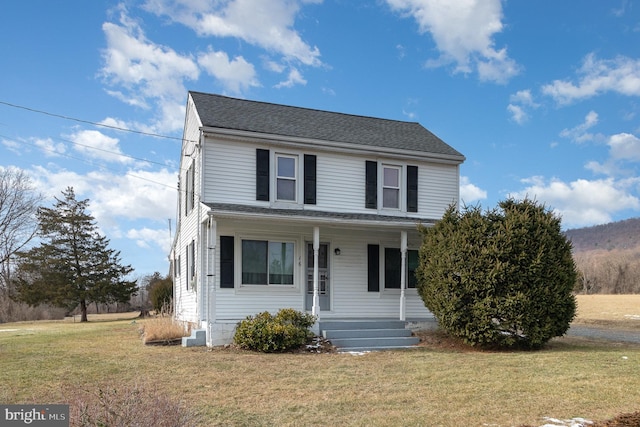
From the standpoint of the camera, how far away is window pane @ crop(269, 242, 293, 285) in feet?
46.0

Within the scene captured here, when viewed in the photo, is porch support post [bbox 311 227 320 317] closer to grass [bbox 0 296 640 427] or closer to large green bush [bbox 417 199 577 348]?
grass [bbox 0 296 640 427]

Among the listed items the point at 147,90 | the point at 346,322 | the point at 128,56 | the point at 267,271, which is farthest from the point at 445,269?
the point at 128,56

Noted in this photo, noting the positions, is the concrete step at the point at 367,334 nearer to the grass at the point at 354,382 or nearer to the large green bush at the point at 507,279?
the grass at the point at 354,382

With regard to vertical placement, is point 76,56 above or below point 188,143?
above

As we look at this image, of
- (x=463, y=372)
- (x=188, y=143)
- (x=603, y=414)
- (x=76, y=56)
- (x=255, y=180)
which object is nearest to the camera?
(x=603, y=414)

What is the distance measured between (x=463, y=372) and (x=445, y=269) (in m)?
3.65

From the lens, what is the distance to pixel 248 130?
14.0 meters

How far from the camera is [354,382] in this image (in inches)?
319

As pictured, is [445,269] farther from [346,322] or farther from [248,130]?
[248,130]

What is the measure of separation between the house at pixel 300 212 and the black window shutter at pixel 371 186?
30mm

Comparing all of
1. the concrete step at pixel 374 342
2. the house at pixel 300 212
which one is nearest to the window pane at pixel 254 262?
the house at pixel 300 212

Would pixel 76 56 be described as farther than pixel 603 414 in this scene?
Yes

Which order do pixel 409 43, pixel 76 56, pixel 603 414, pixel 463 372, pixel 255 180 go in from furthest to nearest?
pixel 409 43, pixel 255 180, pixel 76 56, pixel 463 372, pixel 603 414

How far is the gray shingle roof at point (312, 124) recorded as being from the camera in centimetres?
1465
